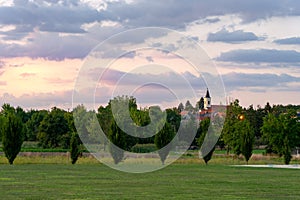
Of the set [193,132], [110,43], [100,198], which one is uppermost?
[110,43]

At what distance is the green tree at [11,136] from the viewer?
39.4 metres

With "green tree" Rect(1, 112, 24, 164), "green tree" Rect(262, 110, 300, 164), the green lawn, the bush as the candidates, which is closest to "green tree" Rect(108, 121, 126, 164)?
the bush

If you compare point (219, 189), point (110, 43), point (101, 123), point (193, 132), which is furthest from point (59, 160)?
point (219, 189)

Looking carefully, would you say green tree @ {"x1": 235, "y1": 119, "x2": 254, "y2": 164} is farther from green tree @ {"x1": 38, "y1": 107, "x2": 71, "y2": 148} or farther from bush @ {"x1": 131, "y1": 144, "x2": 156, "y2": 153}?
green tree @ {"x1": 38, "y1": 107, "x2": 71, "y2": 148}

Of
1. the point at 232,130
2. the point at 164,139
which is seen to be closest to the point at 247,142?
the point at 164,139

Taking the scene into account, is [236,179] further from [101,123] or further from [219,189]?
[101,123]

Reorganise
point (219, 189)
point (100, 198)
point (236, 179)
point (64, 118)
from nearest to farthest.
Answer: point (100, 198) → point (219, 189) → point (236, 179) → point (64, 118)

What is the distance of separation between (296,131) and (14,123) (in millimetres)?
20039

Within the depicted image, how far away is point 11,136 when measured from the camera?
4028cm

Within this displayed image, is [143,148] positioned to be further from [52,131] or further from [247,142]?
→ [52,131]

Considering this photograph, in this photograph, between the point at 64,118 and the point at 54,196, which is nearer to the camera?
the point at 54,196

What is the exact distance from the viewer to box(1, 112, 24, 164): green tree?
39.4m

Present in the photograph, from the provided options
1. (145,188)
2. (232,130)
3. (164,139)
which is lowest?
(145,188)

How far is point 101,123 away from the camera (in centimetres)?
4706
